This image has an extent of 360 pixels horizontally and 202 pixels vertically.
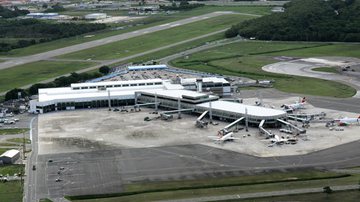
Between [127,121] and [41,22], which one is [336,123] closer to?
[127,121]

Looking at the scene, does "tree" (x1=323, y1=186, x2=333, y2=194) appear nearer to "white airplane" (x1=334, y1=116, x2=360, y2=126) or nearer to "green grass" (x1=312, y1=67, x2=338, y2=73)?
"white airplane" (x1=334, y1=116, x2=360, y2=126)

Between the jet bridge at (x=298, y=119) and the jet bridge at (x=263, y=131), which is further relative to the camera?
the jet bridge at (x=298, y=119)

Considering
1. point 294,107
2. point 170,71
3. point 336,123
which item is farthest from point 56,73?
point 336,123

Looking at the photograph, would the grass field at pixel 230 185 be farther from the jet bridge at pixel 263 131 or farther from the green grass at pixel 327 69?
the green grass at pixel 327 69

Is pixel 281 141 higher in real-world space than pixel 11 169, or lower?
higher

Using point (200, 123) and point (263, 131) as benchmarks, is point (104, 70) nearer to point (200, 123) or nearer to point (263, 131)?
point (200, 123)

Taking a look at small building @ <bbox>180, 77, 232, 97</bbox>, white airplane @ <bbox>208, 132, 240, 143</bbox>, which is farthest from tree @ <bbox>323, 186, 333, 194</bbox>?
small building @ <bbox>180, 77, 232, 97</bbox>

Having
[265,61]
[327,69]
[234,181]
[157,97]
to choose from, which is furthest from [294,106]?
[265,61]

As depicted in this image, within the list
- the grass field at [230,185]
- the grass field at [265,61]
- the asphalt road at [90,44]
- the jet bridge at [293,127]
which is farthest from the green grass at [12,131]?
the asphalt road at [90,44]
